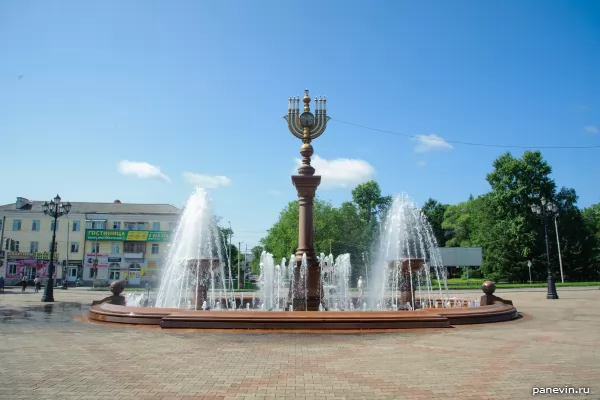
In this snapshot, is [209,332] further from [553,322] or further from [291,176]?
[553,322]

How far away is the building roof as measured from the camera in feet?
172

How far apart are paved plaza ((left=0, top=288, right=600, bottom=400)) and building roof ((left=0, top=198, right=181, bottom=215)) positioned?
44651 millimetres

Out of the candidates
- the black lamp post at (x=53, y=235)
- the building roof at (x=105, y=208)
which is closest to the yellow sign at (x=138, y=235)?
the building roof at (x=105, y=208)

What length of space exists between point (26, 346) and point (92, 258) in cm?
4738

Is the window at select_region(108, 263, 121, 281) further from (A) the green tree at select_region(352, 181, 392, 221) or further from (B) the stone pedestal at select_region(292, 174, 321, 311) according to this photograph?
(B) the stone pedestal at select_region(292, 174, 321, 311)

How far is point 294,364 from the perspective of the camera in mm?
6922

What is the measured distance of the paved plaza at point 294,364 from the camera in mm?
5402

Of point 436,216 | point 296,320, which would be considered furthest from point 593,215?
point 296,320

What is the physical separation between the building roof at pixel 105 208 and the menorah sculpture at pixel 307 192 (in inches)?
1550

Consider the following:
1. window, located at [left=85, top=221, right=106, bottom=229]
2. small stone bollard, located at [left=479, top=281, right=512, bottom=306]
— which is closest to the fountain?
small stone bollard, located at [left=479, top=281, right=512, bottom=306]

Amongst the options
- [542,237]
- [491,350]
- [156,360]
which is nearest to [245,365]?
[156,360]

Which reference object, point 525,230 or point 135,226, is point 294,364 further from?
point 135,226

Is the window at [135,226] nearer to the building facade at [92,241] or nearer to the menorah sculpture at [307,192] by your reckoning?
the building facade at [92,241]

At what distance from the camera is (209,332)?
10.4 meters
